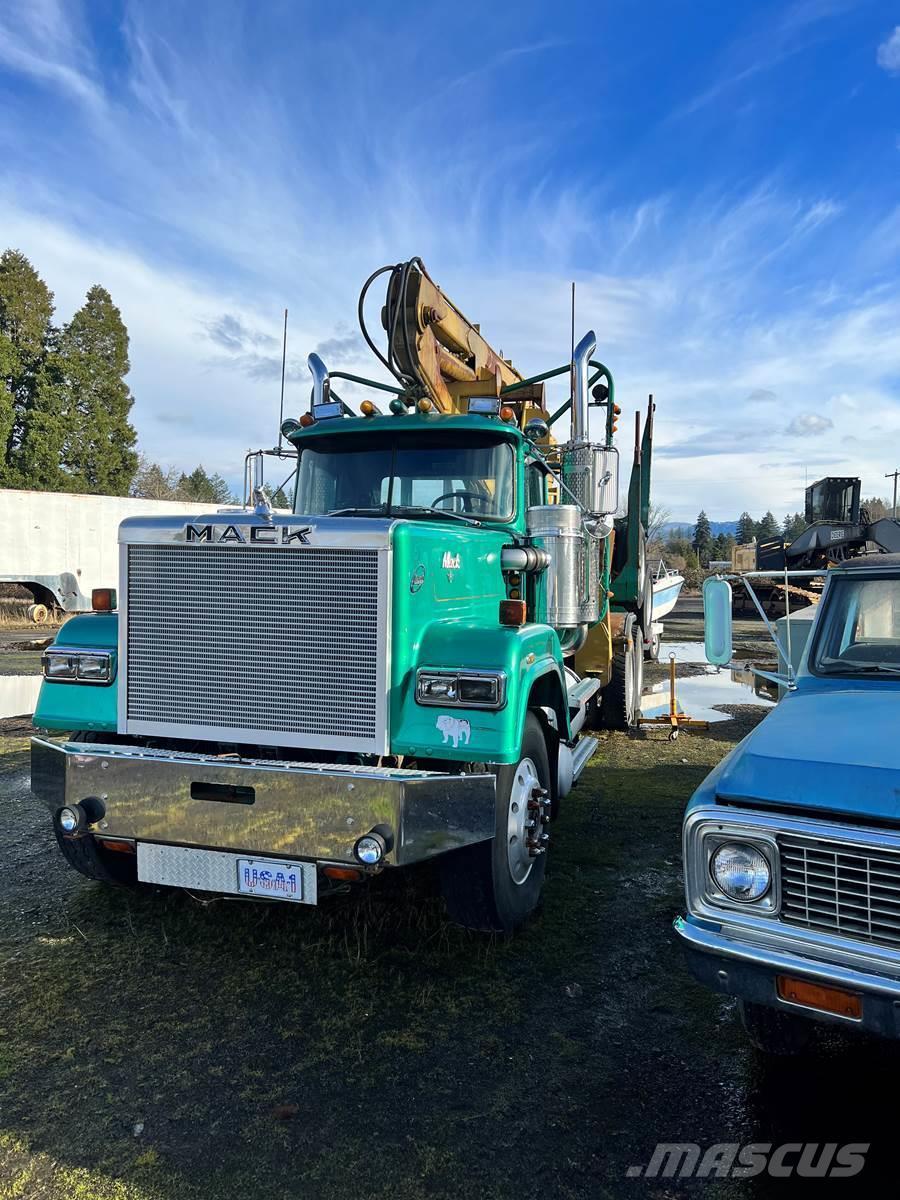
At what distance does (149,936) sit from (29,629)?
18.8 meters

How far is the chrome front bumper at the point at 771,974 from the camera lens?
86.4 inches

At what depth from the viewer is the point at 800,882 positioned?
240 centimetres

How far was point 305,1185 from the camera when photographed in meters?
2.40

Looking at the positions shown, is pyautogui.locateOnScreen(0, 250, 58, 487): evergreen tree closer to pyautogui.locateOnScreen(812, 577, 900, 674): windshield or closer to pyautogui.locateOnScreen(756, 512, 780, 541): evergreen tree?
pyautogui.locateOnScreen(812, 577, 900, 674): windshield

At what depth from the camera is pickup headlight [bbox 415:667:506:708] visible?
3.39 meters

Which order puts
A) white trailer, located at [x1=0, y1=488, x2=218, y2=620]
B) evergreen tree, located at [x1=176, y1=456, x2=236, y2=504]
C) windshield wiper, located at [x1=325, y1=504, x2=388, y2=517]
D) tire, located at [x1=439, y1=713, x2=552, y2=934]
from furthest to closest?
evergreen tree, located at [x1=176, y1=456, x2=236, y2=504]
white trailer, located at [x1=0, y1=488, x2=218, y2=620]
windshield wiper, located at [x1=325, y1=504, x2=388, y2=517]
tire, located at [x1=439, y1=713, x2=552, y2=934]

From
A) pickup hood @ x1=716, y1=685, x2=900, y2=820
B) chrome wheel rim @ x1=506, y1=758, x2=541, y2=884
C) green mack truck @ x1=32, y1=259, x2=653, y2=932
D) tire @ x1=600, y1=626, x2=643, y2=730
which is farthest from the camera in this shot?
tire @ x1=600, y1=626, x2=643, y2=730

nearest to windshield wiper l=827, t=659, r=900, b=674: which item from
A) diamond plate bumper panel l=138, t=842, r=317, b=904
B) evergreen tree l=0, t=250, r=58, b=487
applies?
diamond plate bumper panel l=138, t=842, r=317, b=904

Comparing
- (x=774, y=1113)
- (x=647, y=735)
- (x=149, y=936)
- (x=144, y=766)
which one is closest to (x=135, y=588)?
(x=144, y=766)

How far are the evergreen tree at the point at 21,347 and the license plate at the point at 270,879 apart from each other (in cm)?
3289

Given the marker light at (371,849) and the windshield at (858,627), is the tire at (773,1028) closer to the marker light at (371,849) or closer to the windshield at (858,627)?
the marker light at (371,849)

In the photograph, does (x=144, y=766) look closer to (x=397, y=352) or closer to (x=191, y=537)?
(x=191, y=537)

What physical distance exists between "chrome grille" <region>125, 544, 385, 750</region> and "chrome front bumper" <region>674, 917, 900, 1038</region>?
Answer: 1495mm

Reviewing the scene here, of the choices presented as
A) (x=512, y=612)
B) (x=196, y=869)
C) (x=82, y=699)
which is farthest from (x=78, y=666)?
(x=512, y=612)
